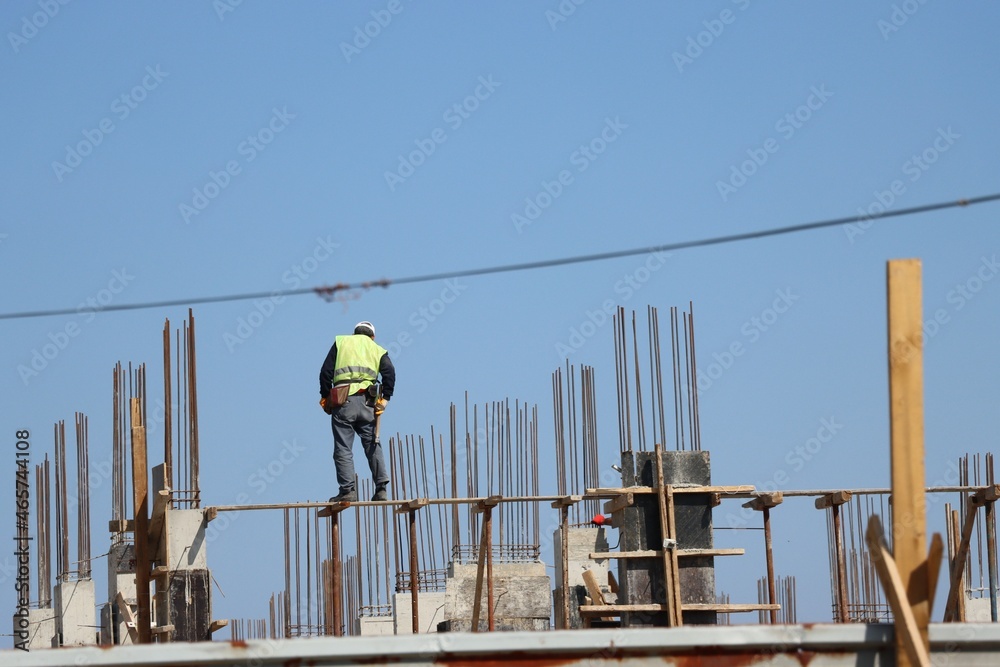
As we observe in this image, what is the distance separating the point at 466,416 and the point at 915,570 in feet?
49.4

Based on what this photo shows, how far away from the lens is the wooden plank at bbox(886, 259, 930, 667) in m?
5.70

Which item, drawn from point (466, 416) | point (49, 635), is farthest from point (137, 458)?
point (49, 635)

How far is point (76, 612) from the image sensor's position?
20641 mm

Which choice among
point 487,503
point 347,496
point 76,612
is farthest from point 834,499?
point 76,612

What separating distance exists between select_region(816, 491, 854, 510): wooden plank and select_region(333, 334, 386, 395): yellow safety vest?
4204mm

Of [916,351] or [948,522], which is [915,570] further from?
[948,522]

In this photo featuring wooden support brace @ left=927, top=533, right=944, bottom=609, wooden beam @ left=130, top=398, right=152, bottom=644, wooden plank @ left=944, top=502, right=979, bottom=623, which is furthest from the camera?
wooden plank @ left=944, top=502, right=979, bottom=623

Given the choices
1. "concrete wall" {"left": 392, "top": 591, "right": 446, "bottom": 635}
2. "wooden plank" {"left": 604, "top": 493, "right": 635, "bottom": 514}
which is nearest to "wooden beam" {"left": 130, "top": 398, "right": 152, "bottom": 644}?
"wooden plank" {"left": 604, "top": 493, "right": 635, "bottom": 514}

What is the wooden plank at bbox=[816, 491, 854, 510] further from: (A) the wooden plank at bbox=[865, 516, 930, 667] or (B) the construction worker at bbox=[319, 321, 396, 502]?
(A) the wooden plank at bbox=[865, 516, 930, 667]

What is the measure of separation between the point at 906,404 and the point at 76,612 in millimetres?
17590

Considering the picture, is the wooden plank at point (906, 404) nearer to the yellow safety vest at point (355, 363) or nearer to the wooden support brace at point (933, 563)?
the wooden support brace at point (933, 563)

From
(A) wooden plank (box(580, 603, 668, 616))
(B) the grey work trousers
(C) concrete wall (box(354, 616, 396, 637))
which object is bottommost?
(C) concrete wall (box(354, 616, 396, 637))

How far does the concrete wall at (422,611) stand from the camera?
2000 centimetres

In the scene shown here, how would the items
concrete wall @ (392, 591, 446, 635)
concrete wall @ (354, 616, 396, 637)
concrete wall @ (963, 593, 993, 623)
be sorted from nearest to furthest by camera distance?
concrete wall @ (963, 593, 993, 623), concrete wall @ (392, 591, 446, 635), concrete wall @ (354, 616, 396, 637)
